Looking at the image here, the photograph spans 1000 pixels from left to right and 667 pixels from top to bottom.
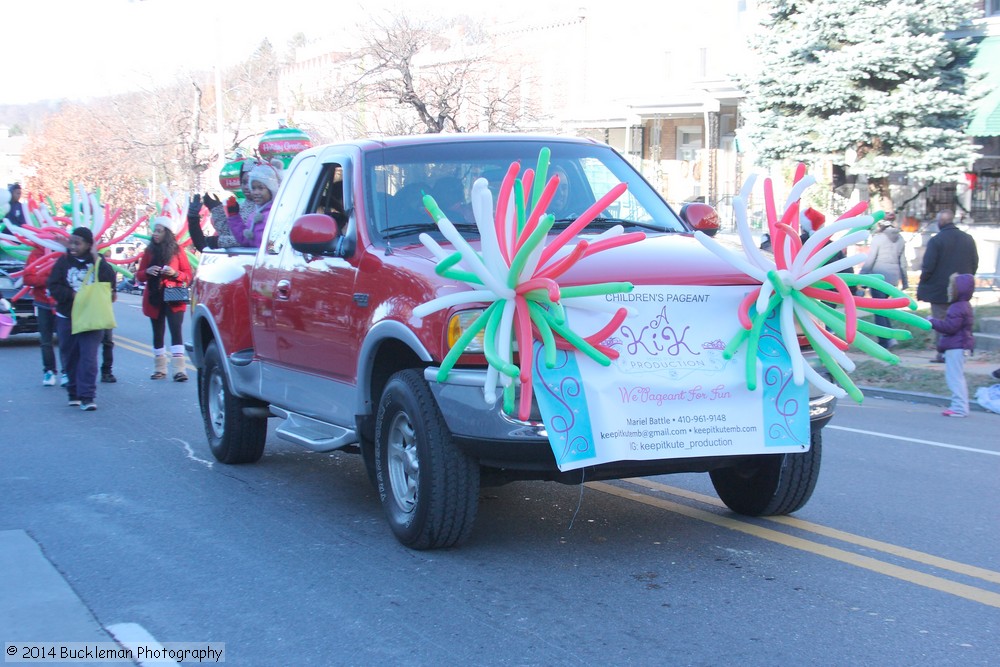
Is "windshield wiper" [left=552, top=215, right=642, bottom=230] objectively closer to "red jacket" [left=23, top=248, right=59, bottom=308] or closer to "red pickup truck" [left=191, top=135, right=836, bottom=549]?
"red pickup truck" [left=191, top=135, right=836, bottom=549]

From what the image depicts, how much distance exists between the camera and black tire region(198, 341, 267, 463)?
8.27m

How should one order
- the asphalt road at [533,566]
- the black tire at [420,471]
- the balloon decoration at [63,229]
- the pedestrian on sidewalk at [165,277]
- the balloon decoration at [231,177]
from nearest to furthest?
the asphalt road at [533,566] < the black tire at [420,471] < the balloon decoration at [63,229] < the pedestrian on sidewalk at [165,277] < the balloon decoration at [231,177]

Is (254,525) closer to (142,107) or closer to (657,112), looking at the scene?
(657,112)

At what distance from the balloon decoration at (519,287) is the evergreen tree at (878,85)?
17.4m

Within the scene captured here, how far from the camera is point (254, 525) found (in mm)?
6547

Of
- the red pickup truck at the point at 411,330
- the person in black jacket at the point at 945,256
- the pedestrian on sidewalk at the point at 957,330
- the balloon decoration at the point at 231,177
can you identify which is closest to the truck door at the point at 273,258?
the red pickup truck at the point at 411,330

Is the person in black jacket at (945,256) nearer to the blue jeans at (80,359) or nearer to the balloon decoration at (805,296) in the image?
the balloon decoration at (805,296)

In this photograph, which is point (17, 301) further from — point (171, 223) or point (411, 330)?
point (411, 330)

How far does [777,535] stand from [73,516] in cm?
417

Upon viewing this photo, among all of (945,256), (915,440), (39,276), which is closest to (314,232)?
(915,440)

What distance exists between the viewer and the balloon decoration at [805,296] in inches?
207

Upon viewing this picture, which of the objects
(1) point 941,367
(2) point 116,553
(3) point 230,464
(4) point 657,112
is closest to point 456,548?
(2) point 116,553

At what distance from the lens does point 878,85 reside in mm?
21656

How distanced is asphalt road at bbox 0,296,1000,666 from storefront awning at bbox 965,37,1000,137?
13.6 meters
